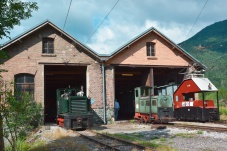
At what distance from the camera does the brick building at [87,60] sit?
20531 millimetres

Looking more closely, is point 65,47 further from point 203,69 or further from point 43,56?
point 203,69

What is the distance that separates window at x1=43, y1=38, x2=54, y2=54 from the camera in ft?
70.6

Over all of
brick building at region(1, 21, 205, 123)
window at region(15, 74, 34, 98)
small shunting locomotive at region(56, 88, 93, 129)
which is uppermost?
brick building at region(1, 21, 205, 123)

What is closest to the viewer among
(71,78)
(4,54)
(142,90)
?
(4,54)

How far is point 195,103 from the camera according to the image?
1892 centimetres

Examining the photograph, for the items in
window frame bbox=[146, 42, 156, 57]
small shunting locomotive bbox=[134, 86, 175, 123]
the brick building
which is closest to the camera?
small shunting locomotive bbox=[134, 86, 175, 123]

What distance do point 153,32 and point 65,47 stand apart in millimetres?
8025

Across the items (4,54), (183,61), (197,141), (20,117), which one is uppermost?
(183,61)

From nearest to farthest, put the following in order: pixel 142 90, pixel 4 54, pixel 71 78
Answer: pixel 4 54 < pixel 142 90 < pixel 71 78

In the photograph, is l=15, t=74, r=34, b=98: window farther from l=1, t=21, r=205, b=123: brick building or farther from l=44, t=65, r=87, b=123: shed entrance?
l=44, t=65, r=87, b=123: shed entrance

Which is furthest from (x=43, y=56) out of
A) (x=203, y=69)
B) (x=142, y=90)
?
(x=203, y=69)

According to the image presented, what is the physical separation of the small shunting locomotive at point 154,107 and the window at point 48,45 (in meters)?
7.51

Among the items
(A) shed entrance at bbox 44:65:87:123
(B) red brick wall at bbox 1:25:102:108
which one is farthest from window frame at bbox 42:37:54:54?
(A) shed entrance at bbox 44:65:87:123

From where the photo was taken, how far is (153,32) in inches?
976
